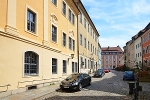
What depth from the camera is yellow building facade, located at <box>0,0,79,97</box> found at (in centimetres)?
1195

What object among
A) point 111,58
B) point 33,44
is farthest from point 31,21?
Result: point 111,58

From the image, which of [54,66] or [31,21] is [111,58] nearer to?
[54,66]

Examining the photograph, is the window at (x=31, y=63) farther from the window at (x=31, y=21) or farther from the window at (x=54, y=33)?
the window at (x=54, y=33)

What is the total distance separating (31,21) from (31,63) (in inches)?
135

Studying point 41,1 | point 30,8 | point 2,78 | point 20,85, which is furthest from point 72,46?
point 2,78

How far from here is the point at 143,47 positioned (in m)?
47.6

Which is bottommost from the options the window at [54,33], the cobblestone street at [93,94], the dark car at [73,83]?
the cobblestone street at [93,94]

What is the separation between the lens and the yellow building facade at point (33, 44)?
1195 cm

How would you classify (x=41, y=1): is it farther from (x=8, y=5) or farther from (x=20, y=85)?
(x=20, y=85)

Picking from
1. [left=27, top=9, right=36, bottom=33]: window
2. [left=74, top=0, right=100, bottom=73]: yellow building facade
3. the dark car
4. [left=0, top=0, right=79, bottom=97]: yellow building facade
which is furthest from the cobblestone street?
[left=74, top=0, right=100, bottom=73]: yellow building facade

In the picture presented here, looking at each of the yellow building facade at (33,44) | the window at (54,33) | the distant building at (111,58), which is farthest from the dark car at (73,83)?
the distant building at (111,58)

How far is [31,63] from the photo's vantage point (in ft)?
50.1

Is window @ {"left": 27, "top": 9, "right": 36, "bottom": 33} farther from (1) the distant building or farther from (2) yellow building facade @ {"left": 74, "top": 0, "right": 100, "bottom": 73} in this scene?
(1) the distant building

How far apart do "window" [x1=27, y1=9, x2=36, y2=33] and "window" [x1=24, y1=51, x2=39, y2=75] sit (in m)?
1.96
